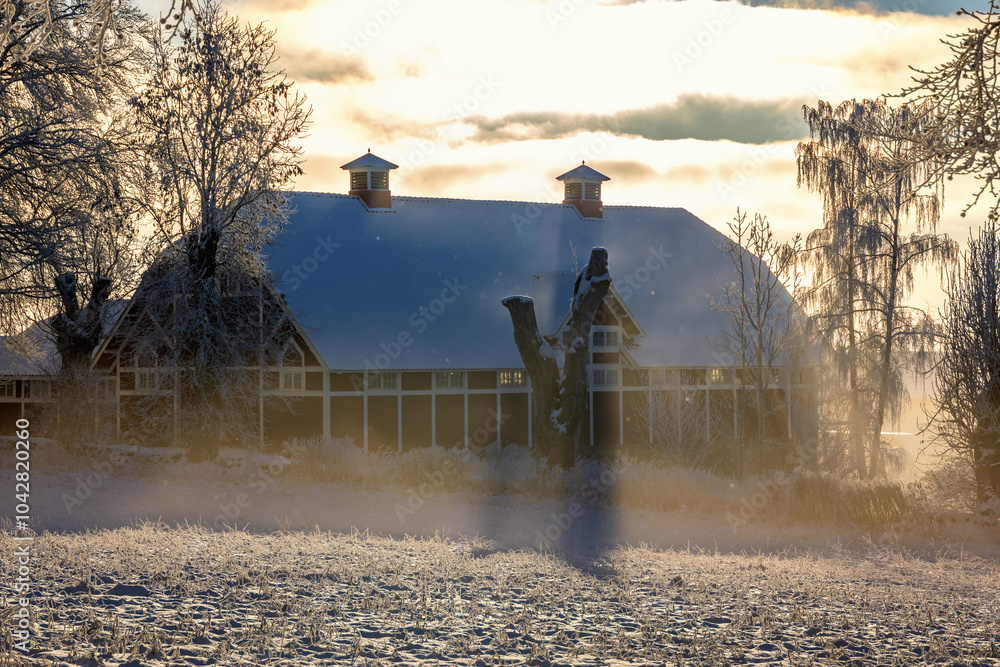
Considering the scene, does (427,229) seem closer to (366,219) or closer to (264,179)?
(366,219)

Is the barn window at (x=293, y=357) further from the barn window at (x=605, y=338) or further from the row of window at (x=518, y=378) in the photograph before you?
the barn window at (x=605, y=338)

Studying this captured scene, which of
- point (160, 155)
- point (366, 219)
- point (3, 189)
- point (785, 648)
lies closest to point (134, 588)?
point (785, 648)

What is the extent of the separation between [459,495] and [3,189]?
35.2 ft

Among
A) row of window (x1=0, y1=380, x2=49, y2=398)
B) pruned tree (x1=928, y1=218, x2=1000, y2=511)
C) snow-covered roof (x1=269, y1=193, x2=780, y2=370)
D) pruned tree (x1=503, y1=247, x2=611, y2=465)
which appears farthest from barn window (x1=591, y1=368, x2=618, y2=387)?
row of window (x1=0, y1=380, x2=49, y2=398)

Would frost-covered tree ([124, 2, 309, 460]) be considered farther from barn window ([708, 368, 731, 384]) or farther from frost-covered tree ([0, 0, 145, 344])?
barn window ([708, 368, 731, 384])

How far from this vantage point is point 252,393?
23594mm

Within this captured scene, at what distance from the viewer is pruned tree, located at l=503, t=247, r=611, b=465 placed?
2091 cm

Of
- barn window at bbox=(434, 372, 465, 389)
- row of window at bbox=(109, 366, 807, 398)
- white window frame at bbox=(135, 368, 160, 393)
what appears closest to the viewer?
white window frame at bbox=(135, 368, 160, 393)

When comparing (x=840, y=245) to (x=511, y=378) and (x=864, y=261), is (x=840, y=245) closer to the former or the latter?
(x=864, y=261)

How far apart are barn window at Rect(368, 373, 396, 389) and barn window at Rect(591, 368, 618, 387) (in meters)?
6.98

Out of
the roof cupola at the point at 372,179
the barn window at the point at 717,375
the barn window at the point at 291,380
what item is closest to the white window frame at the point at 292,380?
the barn window at the point at 291,380

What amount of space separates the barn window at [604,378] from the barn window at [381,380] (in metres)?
6.98

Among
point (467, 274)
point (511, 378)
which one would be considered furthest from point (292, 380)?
point (467, 274)

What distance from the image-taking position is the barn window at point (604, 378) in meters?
30.1
